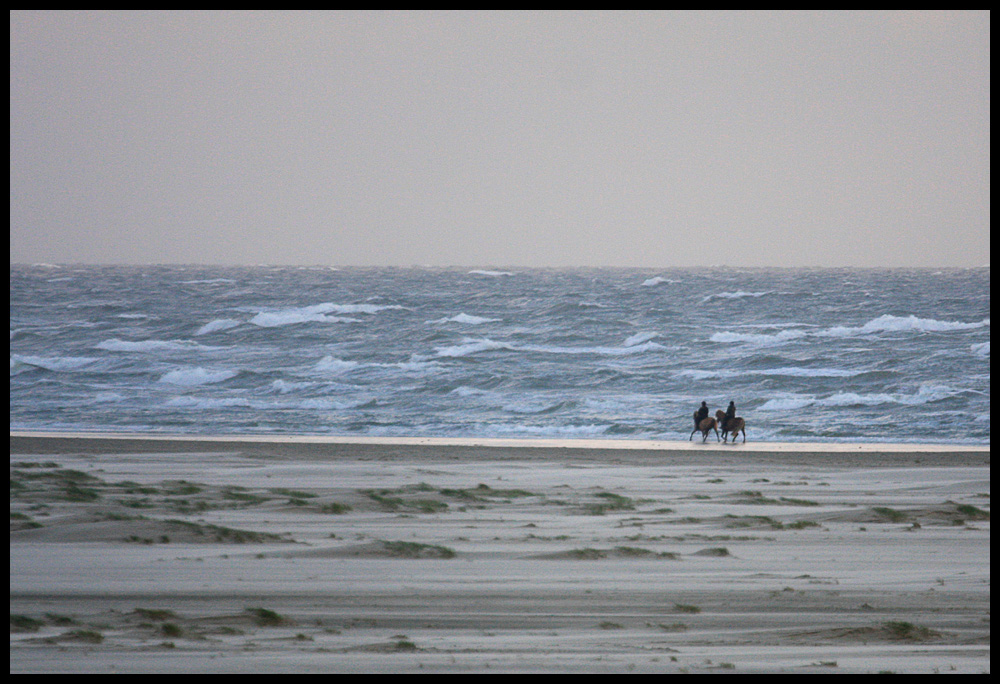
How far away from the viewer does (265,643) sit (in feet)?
21.5

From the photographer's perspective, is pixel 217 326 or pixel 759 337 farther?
pixel 217 326

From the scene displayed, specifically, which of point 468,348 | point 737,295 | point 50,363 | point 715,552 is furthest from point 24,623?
point 737,295

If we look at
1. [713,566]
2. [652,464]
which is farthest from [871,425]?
[713,566]

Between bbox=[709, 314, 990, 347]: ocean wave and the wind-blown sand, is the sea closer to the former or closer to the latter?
bbox=[709, 314, 990, 347]: ocean wave

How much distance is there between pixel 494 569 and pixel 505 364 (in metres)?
24.4

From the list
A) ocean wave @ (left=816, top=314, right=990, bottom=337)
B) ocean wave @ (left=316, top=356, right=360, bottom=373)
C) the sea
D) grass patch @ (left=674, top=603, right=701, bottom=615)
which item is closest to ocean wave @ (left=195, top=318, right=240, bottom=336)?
the sea

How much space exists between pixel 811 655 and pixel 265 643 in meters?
3.43

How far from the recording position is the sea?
23359mm

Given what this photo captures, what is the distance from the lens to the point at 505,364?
3306cm

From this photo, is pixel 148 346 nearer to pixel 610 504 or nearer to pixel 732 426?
pixel 732 426

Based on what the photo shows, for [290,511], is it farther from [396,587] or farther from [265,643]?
[265,643]

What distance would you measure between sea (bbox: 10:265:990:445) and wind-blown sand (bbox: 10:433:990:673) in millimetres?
7812

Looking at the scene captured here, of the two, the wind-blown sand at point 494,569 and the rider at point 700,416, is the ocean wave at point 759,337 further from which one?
the wind-blown sand at point 494,569

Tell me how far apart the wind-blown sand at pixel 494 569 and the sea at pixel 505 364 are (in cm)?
781
